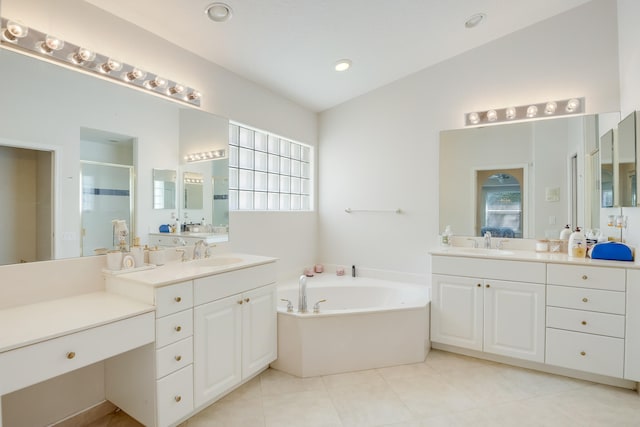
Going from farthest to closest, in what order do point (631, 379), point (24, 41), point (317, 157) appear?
point (317, 157) < point (631, 379) < point (24, 41)

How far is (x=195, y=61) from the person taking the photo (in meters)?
2.43

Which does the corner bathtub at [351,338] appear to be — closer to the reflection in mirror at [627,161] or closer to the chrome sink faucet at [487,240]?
the chrome sink faucet at [487,240]

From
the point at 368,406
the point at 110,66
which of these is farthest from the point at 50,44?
the point at 368,406

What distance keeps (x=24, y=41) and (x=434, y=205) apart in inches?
125

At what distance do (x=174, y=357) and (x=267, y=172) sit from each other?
207 centimetres

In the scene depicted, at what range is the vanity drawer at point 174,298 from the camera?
1.62 m

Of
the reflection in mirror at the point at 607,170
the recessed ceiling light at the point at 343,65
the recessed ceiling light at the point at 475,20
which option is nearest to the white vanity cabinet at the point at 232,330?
the recessed ceiling light at the point at 343,65

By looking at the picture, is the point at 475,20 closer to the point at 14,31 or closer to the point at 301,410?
the point at 14,31

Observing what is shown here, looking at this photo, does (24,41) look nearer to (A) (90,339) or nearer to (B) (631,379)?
(A) (90,339)

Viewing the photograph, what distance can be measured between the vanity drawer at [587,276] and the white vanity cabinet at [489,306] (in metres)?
0.08

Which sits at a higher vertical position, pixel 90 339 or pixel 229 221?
pixel 229 221

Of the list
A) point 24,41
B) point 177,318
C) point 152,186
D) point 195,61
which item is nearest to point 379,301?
point 177,318

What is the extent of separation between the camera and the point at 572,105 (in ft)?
8.64

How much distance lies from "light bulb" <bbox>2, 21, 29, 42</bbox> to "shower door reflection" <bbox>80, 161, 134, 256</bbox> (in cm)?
63
